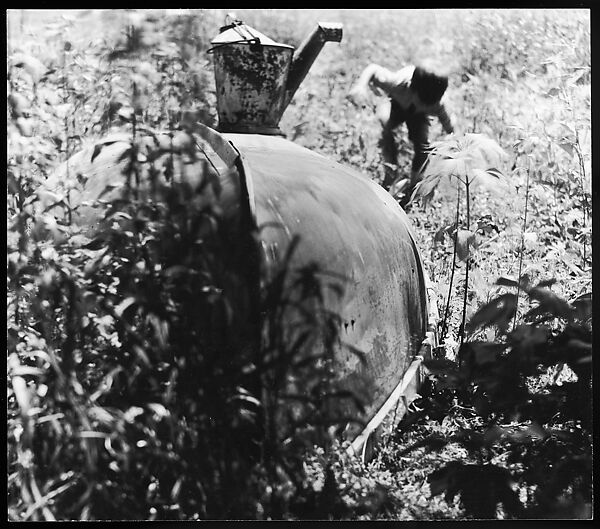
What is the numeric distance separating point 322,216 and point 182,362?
667mm

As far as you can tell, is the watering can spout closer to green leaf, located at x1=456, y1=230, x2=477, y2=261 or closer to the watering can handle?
the watering can handle

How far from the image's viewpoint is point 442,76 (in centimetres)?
443

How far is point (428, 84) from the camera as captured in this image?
4430mm

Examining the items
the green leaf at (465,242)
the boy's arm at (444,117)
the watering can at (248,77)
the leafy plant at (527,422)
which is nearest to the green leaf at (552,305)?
the leafy plant at (527,422)

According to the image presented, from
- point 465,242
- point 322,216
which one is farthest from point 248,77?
point 465,242

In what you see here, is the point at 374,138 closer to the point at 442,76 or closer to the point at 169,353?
the point at 442,76

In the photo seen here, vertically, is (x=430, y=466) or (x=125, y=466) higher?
(x=125, y=466)

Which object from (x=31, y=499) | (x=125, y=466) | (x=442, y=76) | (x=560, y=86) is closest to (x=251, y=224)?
(x=125, y=466)

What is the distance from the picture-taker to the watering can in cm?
332

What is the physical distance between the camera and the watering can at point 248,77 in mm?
3322

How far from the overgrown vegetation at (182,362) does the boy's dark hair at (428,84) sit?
0.90 meters

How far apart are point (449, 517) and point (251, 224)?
1.21 metres

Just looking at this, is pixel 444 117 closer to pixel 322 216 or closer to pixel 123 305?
pixel 322 216

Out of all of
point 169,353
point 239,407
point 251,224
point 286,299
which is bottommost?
point 239,407
